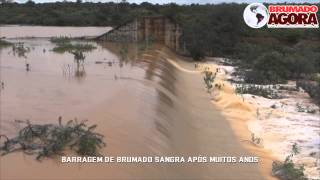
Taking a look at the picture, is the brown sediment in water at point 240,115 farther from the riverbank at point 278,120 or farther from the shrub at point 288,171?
the shrub at point 288,171

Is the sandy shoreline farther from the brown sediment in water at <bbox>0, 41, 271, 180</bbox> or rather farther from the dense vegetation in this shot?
the dense vegetation

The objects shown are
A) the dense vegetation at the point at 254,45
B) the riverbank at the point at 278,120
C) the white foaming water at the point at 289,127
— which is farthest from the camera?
the dense vegetation at the point at 254,45

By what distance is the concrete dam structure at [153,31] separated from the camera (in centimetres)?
3259

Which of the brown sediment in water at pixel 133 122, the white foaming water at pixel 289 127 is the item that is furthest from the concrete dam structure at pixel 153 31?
the white foaming water at pixel 289 127

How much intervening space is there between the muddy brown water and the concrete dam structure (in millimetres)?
14610

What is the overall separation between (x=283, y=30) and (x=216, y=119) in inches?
1020

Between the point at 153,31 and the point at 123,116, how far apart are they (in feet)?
76.1

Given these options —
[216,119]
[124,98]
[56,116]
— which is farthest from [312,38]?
[56,116]

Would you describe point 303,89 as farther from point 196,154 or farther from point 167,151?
point 167,151

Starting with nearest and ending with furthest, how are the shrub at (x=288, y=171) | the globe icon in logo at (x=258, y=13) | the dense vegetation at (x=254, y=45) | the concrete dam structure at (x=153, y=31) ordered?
the shrub at (x=288, y=171), the globe icon in logo at (x=258, y=13), the dense vegetation at (x=254, y=45), the concrete dam structure at (x=153, y=31)

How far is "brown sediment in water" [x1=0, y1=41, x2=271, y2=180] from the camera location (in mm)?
7070

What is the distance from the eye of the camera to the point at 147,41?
32.1 meters

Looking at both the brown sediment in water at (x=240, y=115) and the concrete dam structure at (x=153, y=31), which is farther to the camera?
the concrete dam structure at (x=153, y=31)

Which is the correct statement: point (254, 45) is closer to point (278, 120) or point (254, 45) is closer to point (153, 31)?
point (153, 31)
